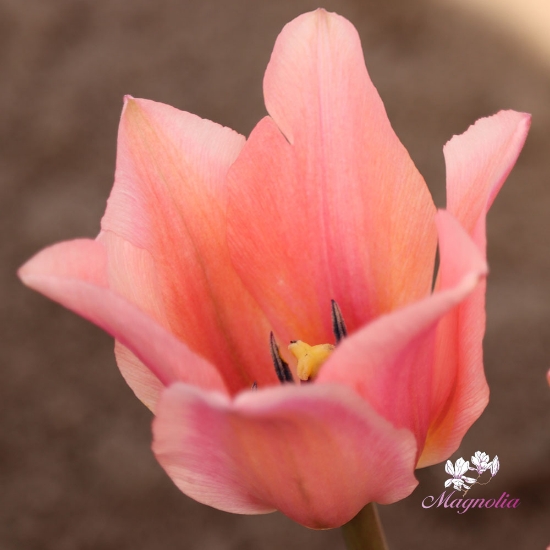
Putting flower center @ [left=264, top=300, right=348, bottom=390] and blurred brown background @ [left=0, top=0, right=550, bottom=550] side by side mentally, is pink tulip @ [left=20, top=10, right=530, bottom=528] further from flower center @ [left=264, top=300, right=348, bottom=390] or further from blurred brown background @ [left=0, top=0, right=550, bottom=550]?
blurred brown background @ [left=0, top=0, right=550, bottom=550]

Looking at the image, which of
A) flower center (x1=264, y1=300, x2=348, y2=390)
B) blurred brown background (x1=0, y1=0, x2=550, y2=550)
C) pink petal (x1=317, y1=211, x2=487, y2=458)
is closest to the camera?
pink petal (x1=317, y1=211, x2=487, y2=458)

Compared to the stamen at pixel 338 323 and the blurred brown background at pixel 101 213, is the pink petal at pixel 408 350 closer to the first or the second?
the stamen at pixel 338 323

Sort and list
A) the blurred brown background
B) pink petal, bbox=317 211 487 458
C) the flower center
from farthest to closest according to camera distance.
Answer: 1. the blurred brown background
2. the flower center
3. pink petal, bbox=317 211 487 458

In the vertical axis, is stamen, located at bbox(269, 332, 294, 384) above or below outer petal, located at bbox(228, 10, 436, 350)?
below

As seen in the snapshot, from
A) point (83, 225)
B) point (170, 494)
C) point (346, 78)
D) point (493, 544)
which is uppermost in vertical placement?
point (346, 78)

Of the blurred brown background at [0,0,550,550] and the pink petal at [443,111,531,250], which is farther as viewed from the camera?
the blurred brown background at [0,0,550,550]

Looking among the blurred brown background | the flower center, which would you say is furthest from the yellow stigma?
the blurred brown background

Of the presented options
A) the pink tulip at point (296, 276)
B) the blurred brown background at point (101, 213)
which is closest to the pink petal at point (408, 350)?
the pink tulip at point (296, 276)

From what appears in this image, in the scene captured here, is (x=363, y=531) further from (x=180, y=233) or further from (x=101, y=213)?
(x=101, y=213)

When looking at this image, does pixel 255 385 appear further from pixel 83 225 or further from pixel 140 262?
pixel 83 225

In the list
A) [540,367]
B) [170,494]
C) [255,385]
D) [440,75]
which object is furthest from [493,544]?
[255,385]
